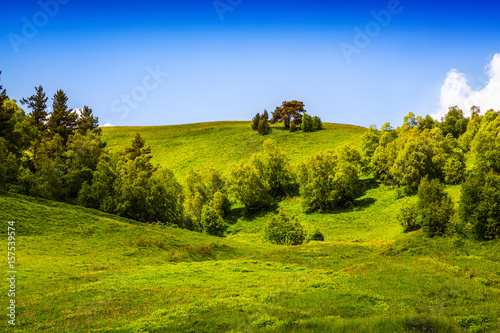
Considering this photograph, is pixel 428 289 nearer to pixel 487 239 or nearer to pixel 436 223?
pixel 487 239

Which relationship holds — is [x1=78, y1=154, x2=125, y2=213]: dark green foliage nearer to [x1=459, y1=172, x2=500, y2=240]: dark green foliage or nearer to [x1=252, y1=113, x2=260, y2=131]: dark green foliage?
[x1=459, y1=172, x2=500, y2=240]: dark green foliage

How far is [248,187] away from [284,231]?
82.7 feet

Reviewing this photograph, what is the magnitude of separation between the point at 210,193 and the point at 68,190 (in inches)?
1137

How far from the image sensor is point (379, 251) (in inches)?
1409

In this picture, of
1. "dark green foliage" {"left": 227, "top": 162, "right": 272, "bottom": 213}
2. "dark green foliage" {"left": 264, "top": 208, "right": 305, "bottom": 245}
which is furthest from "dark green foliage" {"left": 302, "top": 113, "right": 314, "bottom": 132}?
"dark green foliage" {"left": 264, "top": 208, "right": 305, "bottom": 245}

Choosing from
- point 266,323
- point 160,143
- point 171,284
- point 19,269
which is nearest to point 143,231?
point 19,269

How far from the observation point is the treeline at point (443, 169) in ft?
108

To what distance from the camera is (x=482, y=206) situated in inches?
1256

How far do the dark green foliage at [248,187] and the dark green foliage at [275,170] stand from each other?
17.5ft

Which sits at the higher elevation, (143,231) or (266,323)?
(266,323)

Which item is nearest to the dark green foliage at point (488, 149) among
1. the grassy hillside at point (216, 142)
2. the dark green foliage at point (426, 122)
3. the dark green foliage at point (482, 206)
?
the dark green foliage at point (426, 122)

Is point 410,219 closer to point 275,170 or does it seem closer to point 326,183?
point 326,183

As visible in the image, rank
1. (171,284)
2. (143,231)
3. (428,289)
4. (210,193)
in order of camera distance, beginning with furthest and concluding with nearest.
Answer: (210,193)
(143,231)
(171,284)
(428,289)

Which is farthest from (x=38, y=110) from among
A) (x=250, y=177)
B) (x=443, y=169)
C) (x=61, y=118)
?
(x=443, y=169)
